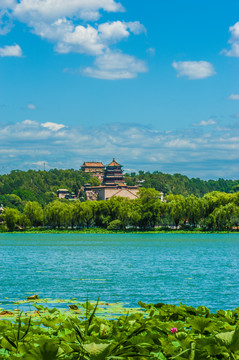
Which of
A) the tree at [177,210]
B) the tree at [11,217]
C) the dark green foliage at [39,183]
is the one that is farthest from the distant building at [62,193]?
the tree at [177,210]

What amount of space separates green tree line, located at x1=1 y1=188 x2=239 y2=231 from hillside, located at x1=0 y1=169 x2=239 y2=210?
143ft

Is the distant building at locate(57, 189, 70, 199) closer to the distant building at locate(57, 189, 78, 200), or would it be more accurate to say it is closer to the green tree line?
the distant building at locate(57, 189, 78, 200)

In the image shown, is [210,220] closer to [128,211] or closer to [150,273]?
[128,211]

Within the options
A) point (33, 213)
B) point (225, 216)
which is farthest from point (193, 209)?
point (33, 213)

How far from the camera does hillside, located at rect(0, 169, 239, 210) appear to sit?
122m

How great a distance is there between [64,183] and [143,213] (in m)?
93.8

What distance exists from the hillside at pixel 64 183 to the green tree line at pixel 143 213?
43.6m

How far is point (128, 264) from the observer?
77.3 feet

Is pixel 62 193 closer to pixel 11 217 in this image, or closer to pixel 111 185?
pixel 111 185

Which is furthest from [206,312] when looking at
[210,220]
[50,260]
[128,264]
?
[210,220]

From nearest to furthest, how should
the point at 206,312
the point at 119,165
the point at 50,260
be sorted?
the point at 206,312 → the point at 50,260 → the point at 119,165

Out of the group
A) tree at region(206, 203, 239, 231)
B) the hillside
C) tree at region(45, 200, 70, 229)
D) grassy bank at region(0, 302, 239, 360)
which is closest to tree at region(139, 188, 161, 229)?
tree at region(206, 203, 239, 231)

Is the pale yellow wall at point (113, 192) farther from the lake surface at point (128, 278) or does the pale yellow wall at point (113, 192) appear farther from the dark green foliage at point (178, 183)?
the lake surface at point (128, 278)

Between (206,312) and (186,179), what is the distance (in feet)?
554
